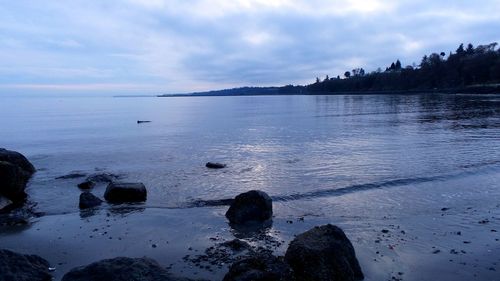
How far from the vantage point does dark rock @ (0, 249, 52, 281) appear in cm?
920

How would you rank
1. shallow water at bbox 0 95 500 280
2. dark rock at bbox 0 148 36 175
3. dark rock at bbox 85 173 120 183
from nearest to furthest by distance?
1. shallow water at bbox 0 95 500 280
2. dark rock at bbox 85 173 120 183
3. dark rock at bbox 0 148 36 175

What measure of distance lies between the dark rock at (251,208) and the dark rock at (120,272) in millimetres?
5615

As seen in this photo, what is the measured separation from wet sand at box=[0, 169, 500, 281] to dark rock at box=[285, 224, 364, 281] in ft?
3.08

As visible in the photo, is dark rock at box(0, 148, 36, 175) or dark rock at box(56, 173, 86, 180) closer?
dark rock at box(0, 148, 36, 175)

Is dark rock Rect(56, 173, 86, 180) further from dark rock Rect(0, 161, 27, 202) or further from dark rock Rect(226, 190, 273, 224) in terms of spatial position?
dark rock Rect(226, 190, 273, 224)

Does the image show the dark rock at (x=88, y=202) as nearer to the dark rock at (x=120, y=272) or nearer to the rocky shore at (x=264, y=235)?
the rocky shore at (x=264, y=235)

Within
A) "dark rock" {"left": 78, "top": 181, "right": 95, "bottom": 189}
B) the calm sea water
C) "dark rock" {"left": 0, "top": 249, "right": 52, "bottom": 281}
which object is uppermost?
"dark rock" {"left": 0, "top": 249, "right": 52, "bottom": 281}

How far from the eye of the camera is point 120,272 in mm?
8766

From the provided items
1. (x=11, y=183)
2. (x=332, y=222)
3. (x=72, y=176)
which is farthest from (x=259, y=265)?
(x=72, y=176)

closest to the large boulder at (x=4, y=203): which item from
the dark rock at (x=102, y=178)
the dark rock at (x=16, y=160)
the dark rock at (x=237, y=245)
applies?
the dark rock at (x=102, y=178)

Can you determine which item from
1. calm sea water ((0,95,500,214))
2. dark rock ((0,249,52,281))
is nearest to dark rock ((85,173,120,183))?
calm sea water ((0,95,500,214))

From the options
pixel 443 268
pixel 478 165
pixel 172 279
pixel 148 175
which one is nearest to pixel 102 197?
pixel 148 175

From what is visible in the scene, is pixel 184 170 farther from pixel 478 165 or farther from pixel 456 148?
pixel 456 148

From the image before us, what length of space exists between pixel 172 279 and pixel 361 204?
33.6 ft
